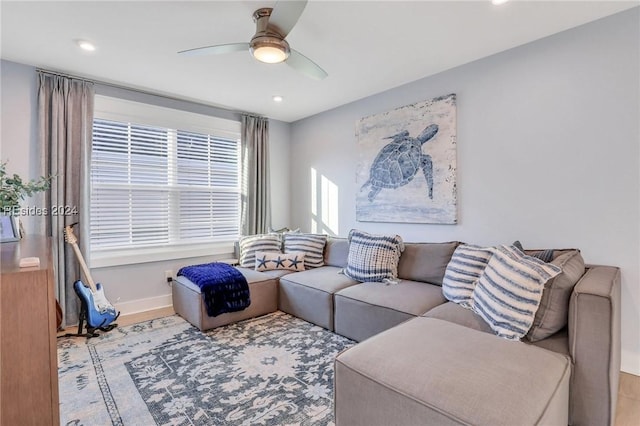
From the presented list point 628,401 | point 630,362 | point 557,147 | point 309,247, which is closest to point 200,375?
point 309,247

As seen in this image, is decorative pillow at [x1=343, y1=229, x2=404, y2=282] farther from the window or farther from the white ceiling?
the window

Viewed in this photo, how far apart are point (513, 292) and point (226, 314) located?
2.39 m

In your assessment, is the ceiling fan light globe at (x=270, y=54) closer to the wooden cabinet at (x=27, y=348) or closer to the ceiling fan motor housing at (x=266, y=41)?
the ceiling fan motor housing at (x=266, y=41)

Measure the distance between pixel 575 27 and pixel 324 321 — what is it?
3.04 meters

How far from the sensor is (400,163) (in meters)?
3.41

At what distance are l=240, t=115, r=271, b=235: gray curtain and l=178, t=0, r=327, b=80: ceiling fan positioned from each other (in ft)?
7.05

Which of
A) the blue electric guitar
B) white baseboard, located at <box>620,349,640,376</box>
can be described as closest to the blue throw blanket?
the blue electric guitar

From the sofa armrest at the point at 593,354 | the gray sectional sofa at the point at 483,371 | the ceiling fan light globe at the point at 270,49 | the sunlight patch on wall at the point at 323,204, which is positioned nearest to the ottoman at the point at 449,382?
the gray sectional sofa at the point at 483,371

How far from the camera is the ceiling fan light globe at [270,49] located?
1.95m

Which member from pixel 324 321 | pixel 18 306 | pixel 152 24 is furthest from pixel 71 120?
pixel 324 321

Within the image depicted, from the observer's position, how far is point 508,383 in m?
1.21

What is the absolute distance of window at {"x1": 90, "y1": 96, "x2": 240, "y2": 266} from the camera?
3346mm

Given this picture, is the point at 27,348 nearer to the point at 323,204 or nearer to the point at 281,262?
the point at 281,262

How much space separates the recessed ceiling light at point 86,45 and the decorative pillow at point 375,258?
9.22 ft
